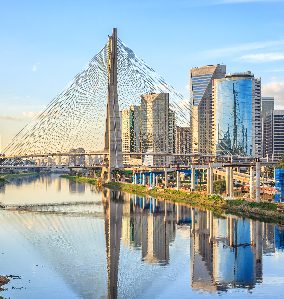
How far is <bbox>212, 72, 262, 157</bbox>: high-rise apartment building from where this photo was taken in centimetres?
7669

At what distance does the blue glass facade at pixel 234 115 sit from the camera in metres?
76.6

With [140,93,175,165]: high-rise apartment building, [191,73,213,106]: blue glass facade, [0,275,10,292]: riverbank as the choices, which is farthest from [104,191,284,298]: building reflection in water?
[191,73,213,106]: blue glass facade

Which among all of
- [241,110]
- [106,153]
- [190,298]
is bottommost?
[190,298]

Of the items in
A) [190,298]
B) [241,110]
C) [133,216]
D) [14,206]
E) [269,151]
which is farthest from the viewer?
[269,151]

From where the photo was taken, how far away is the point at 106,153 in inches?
1753

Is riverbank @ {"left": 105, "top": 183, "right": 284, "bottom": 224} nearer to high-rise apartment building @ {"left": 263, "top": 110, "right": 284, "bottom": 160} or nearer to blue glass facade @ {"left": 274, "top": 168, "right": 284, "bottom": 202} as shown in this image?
blue glass facade @ {"left": 274, "top": 168, "right": 284, "bottom": 202}

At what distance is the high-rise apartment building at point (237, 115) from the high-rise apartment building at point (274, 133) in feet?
16.3

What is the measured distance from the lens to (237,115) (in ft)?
260

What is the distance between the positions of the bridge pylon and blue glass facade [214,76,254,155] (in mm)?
35216

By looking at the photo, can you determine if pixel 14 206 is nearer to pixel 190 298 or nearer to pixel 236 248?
pixel 236 248

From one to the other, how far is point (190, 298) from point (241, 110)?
65.4 metres

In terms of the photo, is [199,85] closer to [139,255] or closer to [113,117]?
[113,117]

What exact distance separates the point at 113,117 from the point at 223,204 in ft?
42.3

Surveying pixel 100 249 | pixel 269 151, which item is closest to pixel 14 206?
pixel 100 249
